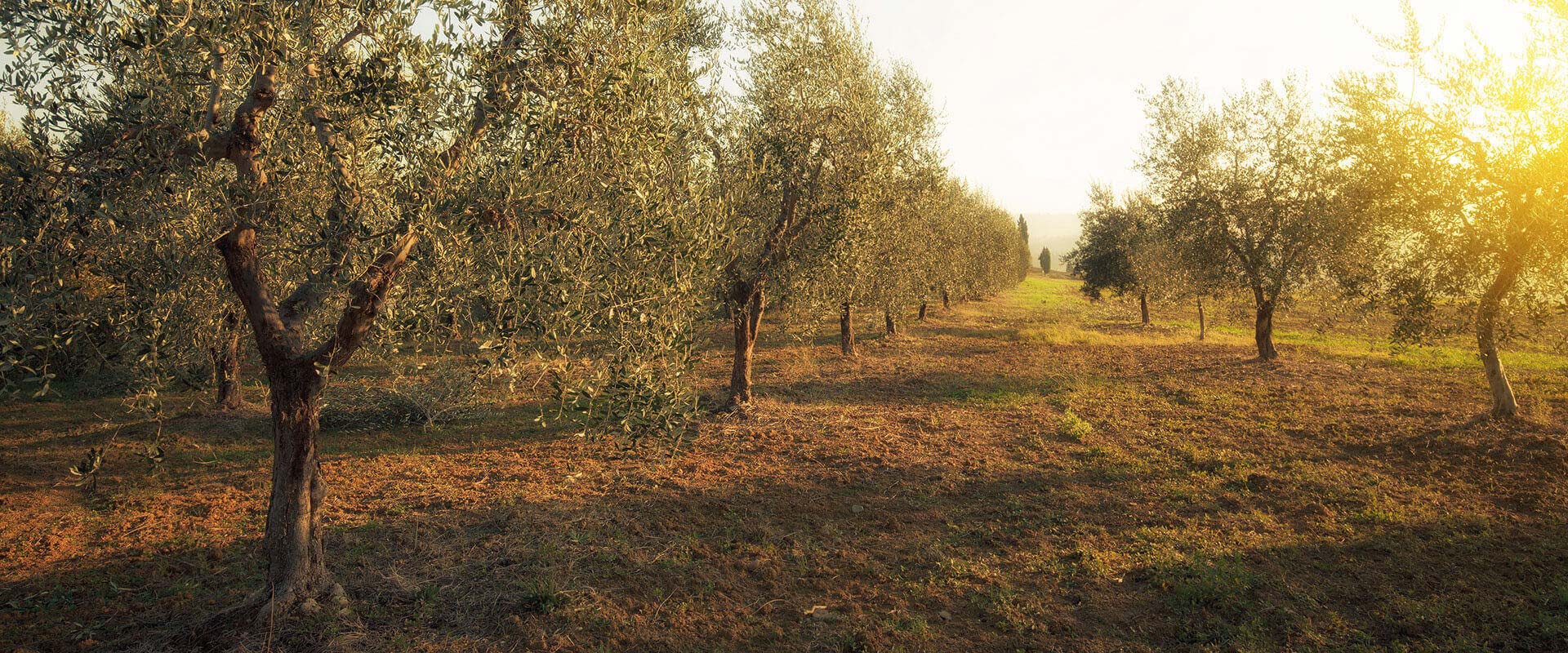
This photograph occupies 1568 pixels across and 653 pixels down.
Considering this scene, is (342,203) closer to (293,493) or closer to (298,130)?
(298,130)

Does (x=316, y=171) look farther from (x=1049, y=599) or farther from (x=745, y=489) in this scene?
(x=1049, y=599)

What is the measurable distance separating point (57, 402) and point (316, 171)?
1830cm

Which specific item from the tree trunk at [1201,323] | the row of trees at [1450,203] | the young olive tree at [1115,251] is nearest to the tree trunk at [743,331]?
the row of trees at [1450,203]

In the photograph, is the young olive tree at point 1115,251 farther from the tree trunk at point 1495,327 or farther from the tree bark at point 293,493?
the tree bark at point 293,493

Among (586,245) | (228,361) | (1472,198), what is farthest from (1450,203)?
(228,361)

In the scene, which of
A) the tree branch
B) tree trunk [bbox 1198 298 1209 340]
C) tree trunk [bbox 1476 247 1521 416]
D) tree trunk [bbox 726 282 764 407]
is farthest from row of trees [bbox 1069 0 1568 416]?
the tree branch

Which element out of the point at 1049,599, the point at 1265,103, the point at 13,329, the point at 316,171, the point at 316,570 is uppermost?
the point at 1265,103

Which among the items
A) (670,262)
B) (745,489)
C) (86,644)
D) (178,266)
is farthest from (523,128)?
(745,489)

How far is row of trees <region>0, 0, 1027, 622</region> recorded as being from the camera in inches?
243

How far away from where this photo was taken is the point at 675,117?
361 inches

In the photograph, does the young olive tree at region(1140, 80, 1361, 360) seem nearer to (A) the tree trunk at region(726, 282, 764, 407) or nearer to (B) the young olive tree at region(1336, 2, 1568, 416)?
(B) the young olive tree at region(1336, 2, 1568, 416)

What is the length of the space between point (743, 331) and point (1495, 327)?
58.5 ft

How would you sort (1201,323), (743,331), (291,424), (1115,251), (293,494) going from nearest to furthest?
1. (291,424)
2. (293,494)
3. (743,331)
4. (1201,323)
5. (1115,251)

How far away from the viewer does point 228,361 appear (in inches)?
611
